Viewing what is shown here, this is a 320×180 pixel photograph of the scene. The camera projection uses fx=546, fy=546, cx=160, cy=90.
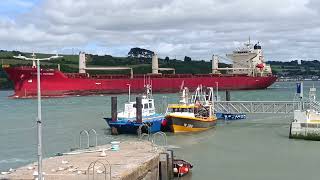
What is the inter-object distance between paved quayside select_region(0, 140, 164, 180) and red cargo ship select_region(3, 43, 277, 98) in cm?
4849

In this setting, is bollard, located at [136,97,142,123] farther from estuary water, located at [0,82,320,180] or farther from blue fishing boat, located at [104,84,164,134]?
estuary water, located at [0,82,320,180]

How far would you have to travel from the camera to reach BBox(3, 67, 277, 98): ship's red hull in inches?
3344

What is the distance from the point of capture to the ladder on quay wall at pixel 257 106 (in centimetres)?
4441

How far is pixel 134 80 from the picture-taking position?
319ft

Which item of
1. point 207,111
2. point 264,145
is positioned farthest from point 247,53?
point 264,145

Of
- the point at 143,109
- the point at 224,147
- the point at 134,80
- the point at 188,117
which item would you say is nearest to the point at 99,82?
the point at 134,80

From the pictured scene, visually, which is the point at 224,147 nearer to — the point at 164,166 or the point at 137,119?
the point at 137,119

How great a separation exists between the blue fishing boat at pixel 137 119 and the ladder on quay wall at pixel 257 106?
1079 centimetres

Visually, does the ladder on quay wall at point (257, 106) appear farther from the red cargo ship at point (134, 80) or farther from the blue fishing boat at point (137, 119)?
the red cargo ship at point (134, 80)

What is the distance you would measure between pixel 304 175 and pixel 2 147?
A: 17.8 metres

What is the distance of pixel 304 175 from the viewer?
72.5 feet

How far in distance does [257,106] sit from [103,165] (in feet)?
107

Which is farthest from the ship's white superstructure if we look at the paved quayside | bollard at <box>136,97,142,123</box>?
the paved quayside

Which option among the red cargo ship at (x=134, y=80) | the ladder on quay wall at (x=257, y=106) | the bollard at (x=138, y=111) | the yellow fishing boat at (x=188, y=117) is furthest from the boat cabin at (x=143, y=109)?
the red cargo ship at (x=134, y=80)
